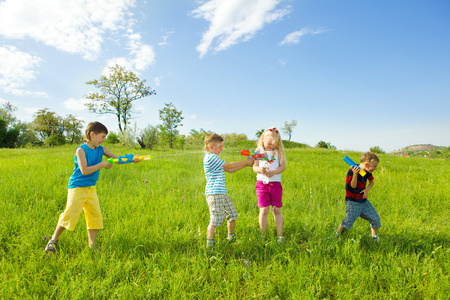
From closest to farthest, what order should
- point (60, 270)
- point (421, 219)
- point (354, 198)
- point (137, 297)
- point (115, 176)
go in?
point (137, 297)
point (60, 270)
point (354, 198)
point (421, 219)
point (115, 176)

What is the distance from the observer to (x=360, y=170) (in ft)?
11.5

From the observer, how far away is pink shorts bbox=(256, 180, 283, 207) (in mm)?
3633

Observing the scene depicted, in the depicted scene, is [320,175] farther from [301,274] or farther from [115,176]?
[115,176]

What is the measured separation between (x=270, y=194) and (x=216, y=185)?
0.88m

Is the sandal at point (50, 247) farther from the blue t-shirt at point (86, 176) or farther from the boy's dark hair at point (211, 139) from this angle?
the boy's dark hair at point (211, 139)

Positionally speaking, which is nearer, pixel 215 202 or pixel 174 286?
pixel 174 286

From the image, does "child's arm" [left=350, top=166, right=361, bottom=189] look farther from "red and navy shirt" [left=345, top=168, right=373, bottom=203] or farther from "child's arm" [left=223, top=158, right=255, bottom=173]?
"child's arm" [left=223, top=158, right=255, bottom=173]

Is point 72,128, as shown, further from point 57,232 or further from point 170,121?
point 57,232

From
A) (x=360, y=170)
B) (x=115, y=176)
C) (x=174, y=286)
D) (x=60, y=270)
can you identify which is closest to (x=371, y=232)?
(x=360, y=170)

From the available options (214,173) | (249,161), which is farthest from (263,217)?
(214,173)

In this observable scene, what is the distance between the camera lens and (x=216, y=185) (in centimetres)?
348

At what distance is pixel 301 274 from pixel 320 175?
17.9 feet

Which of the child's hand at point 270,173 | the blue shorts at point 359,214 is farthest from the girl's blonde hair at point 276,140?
the blue shorts at point 359,214

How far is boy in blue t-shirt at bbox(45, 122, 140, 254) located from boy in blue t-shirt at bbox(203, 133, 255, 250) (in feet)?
4.66
